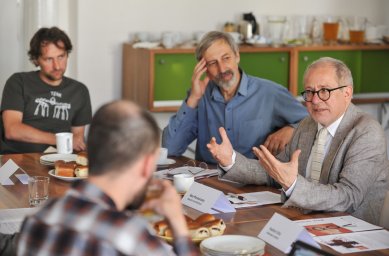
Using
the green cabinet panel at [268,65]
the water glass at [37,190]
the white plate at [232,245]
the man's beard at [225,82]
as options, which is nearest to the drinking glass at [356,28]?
the green cabinet panel at [268,65]

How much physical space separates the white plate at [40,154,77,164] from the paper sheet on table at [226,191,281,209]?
1.07 meters

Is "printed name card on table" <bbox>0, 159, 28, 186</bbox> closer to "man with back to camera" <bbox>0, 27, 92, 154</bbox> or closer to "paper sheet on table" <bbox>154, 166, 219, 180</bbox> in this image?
"paper sheet on table" <bbox>154, 166, 219, 180</bbox>

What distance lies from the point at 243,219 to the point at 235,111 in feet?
4.92

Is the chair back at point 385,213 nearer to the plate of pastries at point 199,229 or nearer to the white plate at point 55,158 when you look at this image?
the plate of pastries at point 199,229

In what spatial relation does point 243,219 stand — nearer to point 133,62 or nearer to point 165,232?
point 165,232

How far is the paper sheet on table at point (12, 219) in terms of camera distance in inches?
103

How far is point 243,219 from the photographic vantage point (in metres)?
2.79

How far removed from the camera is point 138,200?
5.57ft

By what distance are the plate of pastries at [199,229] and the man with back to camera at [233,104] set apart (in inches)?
66.1

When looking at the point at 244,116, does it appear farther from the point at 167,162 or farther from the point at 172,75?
the point at 172,75

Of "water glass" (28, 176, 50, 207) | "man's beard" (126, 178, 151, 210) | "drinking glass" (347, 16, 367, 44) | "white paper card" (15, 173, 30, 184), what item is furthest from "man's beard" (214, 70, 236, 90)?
"drinking glass" (347, 16, 367, 44)

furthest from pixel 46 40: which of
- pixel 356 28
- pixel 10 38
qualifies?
pixel 356 28

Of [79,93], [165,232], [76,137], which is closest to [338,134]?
[165,232]

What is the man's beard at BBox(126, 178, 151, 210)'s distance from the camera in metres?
1.68
